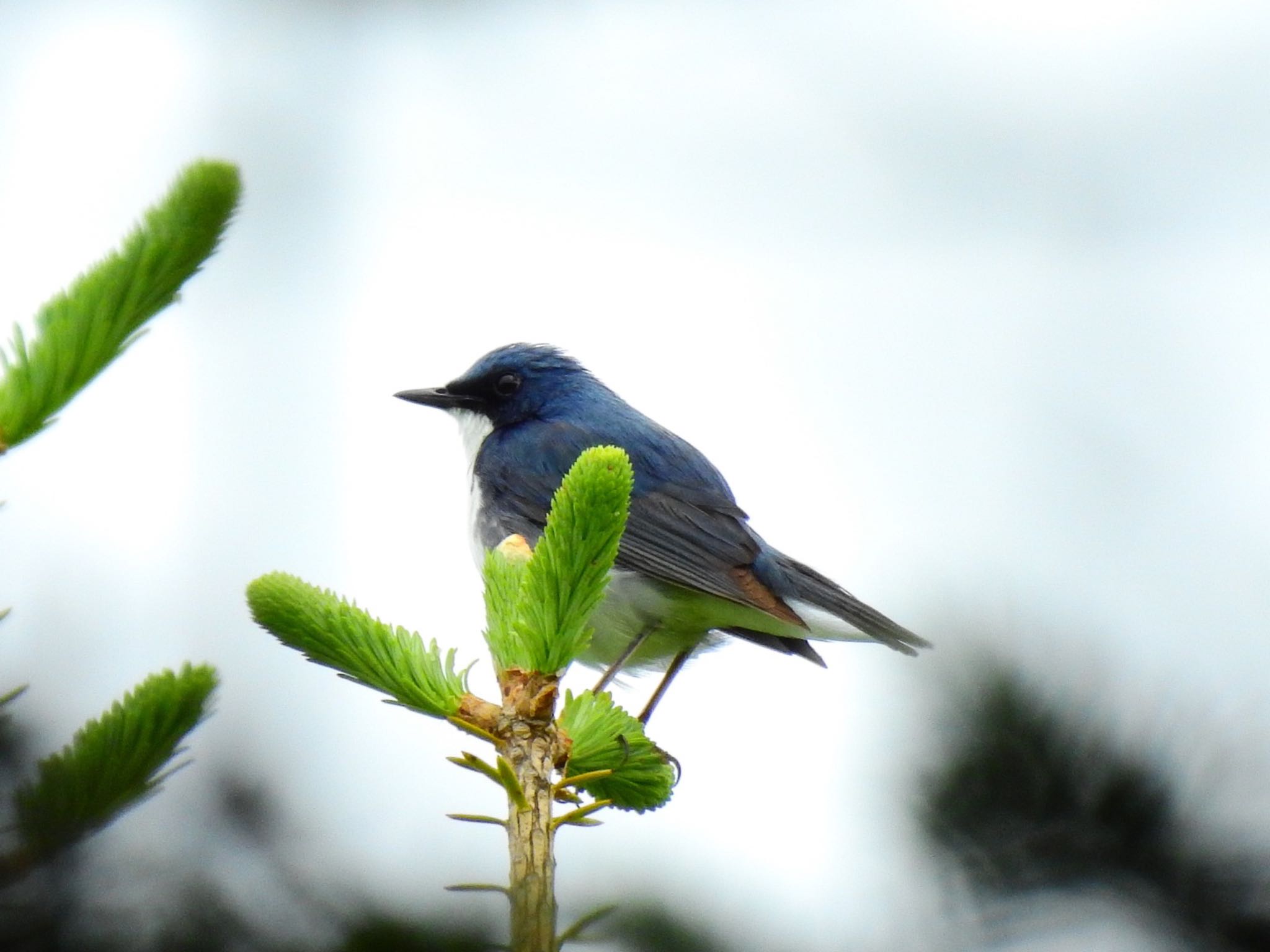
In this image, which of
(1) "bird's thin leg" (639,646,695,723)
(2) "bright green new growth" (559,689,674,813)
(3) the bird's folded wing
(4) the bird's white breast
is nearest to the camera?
(2) "bright green new growth" (559,689,674,813)

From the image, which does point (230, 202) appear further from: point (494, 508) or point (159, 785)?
point (494, 508)

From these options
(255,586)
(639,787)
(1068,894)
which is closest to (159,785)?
(255,586)

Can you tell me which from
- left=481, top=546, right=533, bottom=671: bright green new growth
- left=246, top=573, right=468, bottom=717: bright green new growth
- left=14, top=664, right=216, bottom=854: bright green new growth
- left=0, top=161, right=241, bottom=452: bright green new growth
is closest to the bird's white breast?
left=481, top=546, right=533, bottom=671: bright green new growth

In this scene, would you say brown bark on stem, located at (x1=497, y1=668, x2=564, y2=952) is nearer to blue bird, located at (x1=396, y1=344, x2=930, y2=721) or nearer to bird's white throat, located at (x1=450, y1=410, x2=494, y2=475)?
blue bird, located at (x1=396, y1=344, x2=930, y2=721)

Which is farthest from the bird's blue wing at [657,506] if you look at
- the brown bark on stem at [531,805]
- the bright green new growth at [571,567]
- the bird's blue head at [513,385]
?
the brown bark on stem at [531,805]

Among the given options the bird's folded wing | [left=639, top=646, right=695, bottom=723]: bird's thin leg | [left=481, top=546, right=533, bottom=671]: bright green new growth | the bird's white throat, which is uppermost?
the bird's white throat

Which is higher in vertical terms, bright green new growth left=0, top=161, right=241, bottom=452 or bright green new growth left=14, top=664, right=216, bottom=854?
bright green new growth left=0, top=161, right=241, bottom=452

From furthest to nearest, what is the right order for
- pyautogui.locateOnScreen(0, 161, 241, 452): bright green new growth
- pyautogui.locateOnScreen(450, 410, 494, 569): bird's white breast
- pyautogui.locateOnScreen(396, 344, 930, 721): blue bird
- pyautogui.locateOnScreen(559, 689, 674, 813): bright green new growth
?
pyautogui.locateOnScreen(450, 410, 494, 569): bird's white breast, pyautogui.locateOnScreen(396, 344, 930, 721): blue bird, pyautogui.locateOnScreen(559, 689, 674, 813): bright green new growth, pyautogui.locateOnScreen(0, 161, 241, 452): bright green new growth
